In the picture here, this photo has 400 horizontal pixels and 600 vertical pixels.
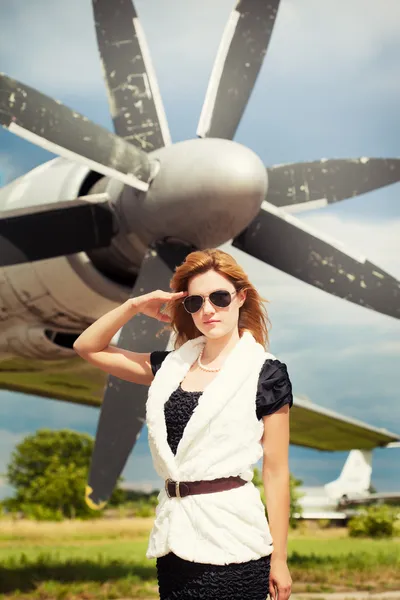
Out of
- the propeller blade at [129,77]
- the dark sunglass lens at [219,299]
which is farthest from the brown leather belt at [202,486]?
the propeller blade at [129,77]

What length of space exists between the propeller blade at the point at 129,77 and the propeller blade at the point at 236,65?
0.50 meters

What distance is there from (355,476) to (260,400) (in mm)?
38139

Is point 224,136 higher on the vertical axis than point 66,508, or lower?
higher

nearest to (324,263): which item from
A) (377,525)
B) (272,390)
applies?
(272,390)

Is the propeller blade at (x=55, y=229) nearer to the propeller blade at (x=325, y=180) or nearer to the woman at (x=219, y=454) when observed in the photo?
the propeller blade at (x=325, y=180)

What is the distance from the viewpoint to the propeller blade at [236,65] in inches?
268

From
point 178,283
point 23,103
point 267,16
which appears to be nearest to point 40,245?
point 23,103

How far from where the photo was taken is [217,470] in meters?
2.06

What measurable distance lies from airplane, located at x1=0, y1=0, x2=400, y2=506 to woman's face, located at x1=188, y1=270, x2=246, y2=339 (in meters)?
3.19

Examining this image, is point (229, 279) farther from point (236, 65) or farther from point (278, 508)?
point (236, 65)

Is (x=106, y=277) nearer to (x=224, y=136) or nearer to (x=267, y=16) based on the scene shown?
(x=224, y=136)

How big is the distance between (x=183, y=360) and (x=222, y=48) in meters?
5.22

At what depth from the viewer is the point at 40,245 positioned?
6.38 meters

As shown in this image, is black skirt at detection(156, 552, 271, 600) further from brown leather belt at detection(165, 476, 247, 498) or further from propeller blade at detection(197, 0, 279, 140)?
propeller blade at detection(197, 0, 279, 140)
